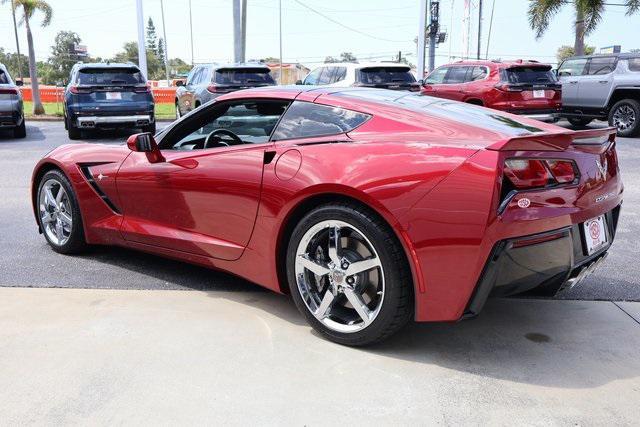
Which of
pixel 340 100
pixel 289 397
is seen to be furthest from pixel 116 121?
pixel 289 397

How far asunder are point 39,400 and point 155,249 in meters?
1.55

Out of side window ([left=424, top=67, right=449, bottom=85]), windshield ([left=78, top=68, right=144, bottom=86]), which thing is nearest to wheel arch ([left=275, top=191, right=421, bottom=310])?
windshield ([left=78, top=68, right=144, bottom=86])

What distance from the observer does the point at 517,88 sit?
43.5ft

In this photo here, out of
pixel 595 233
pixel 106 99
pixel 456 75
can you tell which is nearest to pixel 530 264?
pixel 595 233

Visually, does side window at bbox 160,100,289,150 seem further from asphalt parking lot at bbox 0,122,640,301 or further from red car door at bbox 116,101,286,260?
asphalt parking lot at bbox 0,122,640,301

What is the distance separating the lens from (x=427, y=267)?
2.82 m

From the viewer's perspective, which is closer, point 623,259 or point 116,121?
point 623,259

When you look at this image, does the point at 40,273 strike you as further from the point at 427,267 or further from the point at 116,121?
the point at 116,121

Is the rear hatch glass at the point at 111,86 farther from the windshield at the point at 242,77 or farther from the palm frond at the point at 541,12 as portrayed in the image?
the palm frond at the point at 541,12

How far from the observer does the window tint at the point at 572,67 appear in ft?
49.4

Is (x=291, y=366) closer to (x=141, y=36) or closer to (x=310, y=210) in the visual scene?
(x=310, y=210)

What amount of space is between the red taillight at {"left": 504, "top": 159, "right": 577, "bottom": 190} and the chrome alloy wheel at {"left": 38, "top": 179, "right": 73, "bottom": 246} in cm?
329

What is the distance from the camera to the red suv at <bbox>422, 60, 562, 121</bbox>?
13.2 meters

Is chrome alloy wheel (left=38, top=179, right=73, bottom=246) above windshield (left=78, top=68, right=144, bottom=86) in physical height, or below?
below
